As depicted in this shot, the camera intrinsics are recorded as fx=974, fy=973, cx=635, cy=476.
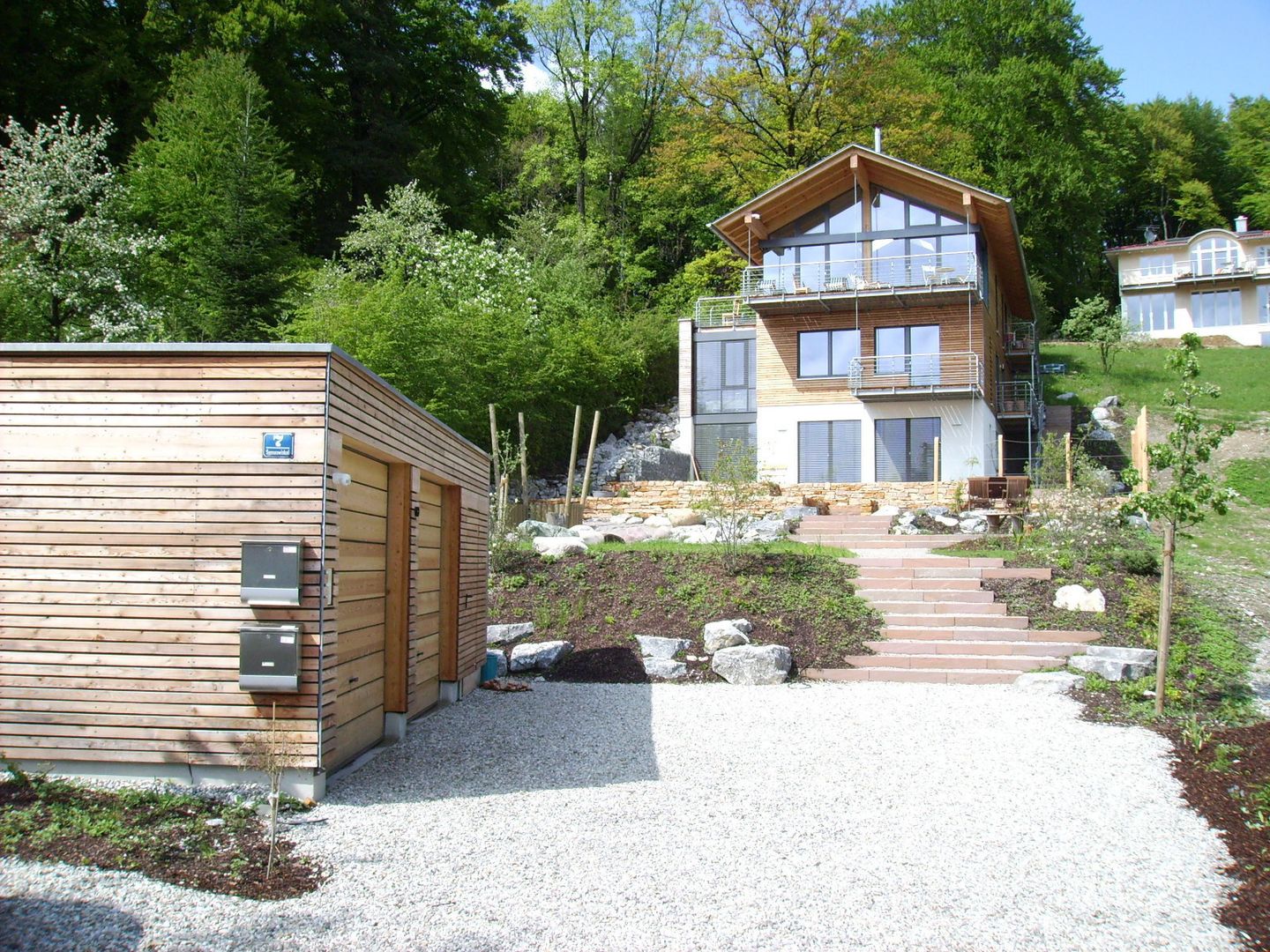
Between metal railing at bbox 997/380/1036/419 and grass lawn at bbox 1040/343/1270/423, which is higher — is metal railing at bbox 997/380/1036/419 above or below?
below

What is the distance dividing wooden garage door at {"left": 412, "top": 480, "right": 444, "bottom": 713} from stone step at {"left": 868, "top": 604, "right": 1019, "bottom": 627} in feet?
20.6

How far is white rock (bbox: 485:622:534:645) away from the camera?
12945 millimetres

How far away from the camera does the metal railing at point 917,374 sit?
26.0 m

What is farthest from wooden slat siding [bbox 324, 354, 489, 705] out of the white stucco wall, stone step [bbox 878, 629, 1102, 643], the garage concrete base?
the white stucco wall

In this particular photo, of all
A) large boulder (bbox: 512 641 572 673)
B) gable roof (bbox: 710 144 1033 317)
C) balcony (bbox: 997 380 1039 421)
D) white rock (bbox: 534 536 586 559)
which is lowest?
large boulder (bbox: 512 641 572 673)

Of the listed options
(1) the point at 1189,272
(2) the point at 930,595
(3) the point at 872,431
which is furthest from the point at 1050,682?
(1) the point at 1189,272

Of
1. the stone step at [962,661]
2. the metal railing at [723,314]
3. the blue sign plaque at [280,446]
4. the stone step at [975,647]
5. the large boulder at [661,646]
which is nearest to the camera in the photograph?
the blue sign plaque at [280,446]

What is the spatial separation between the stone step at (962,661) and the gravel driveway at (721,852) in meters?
2.45

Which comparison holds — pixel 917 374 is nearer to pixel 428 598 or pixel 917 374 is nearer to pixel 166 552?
pixel 428 598

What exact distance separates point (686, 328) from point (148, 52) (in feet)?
59.8

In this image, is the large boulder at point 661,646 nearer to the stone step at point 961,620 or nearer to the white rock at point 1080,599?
the stone step at point 961,620

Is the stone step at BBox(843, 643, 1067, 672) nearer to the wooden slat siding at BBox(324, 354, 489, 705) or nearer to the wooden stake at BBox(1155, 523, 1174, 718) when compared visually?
the wooden stake at BBox(1155, 523, 1174, 718)

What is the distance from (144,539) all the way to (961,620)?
32.9ft

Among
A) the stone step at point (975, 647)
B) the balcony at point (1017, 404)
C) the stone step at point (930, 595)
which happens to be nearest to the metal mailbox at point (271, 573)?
the stone step at point (975, 647)
